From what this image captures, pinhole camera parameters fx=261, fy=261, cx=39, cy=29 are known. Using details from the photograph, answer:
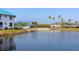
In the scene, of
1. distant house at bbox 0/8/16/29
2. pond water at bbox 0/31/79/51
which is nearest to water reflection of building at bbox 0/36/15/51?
pond water at bbox 0/31/79/51

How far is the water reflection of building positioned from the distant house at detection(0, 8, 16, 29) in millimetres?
220

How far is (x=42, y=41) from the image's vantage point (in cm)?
484

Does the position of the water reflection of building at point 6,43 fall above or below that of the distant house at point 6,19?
below

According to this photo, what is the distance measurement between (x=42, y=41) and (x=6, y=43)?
2.23 feet

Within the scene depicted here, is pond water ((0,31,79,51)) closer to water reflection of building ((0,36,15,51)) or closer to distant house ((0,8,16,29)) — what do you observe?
water reflection of building ((0,36,15,51))

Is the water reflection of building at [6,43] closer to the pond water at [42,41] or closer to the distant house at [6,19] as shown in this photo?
the pond water at [42,41]

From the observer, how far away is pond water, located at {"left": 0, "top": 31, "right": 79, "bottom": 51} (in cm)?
478

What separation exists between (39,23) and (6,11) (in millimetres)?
652

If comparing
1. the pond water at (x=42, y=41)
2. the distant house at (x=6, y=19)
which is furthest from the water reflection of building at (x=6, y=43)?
the distant house at (x=6, y=19)

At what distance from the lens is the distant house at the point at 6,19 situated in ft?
15.9

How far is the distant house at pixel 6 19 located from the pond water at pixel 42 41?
0.22m

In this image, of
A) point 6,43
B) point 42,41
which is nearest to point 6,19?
point 6,43
